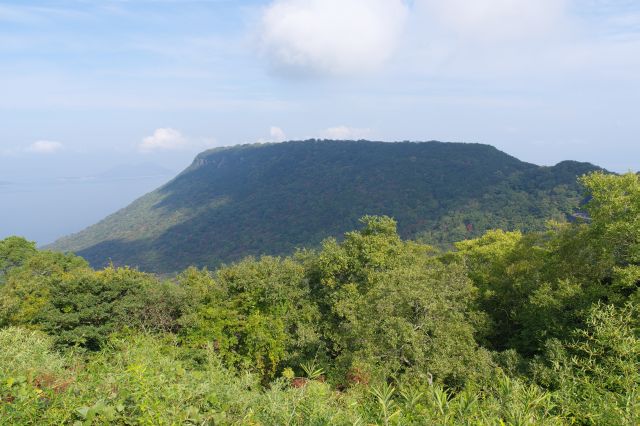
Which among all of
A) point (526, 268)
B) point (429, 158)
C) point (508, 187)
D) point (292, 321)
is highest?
point (429, 158)

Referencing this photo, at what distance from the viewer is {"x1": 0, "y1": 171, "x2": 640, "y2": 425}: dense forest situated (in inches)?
215

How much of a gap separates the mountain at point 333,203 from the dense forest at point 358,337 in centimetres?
7481

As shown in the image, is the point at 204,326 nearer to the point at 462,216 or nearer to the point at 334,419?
the point at 334,419

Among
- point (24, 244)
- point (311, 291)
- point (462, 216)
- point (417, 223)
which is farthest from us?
point (417, 223)

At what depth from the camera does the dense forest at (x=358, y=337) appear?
5.46 metres

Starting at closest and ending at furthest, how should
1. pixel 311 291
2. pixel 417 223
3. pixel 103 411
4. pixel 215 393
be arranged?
pixel 103 411
pixel 215 393
pixel 311 291
pixel 417 223

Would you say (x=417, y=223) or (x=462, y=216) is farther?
(x=417, y=223)

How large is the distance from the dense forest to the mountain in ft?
245

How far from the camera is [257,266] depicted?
22438 millimetres

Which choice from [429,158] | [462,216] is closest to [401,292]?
[462,216]

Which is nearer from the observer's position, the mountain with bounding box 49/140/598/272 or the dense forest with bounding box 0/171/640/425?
the dense forest with bounding box 0/171/640/425

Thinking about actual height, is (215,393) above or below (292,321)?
above

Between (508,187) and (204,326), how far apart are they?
114 metres

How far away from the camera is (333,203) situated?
13888 centimetres
